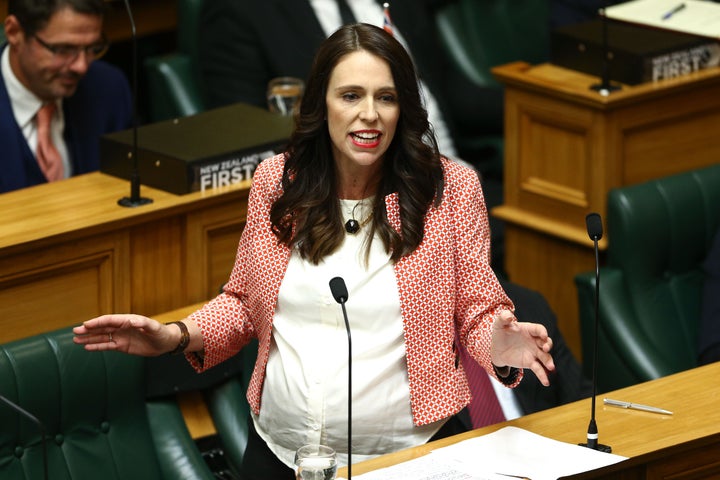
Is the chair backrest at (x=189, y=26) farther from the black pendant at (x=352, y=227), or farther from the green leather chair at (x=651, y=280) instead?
the black pendant at (x=352, y=227)

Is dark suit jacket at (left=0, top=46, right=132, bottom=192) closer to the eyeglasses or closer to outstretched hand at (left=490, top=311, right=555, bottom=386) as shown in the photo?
the eyeglasses

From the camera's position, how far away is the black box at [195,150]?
135 inches

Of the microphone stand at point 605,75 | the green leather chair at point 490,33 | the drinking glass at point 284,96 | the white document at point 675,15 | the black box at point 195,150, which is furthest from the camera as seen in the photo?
the green leather chair at point 490,33

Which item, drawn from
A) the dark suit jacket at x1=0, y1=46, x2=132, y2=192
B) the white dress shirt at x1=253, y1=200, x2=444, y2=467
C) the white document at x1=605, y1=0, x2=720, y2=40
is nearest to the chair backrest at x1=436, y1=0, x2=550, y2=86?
the white document at x1=605, y1=0, x2=720, y2=40

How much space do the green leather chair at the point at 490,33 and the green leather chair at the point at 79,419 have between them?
2408 millimetres

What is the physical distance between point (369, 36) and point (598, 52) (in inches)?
73.2

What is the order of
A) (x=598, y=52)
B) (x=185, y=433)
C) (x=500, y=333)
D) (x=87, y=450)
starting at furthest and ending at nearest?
(x=598, y=52) → (x=185, y=433) → (x=87, y=450) → (x=500, y=333)

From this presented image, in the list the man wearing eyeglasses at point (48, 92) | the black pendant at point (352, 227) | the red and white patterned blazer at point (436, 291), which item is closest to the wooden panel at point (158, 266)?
the man wearing eyeglasses at point (48, 92)

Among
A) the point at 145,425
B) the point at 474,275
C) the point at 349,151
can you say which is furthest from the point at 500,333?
the point at 145,425

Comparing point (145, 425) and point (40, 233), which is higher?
point (40, 233)

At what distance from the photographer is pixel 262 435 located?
2.63m

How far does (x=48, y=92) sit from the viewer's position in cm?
386

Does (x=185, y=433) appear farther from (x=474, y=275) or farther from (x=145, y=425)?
(x=474, y=275)

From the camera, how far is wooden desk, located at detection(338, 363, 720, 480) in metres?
2.46
